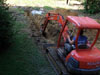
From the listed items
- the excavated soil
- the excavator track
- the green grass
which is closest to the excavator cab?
the excavator track

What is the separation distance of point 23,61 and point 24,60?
9 cm

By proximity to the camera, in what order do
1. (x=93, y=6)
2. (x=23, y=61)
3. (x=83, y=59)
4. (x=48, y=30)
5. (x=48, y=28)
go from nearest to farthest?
(x=83, y=59), (x=23, y=61), (x=48, y=30), (x=48, y=28), (x=93, y=6)

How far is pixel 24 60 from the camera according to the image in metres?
6.25

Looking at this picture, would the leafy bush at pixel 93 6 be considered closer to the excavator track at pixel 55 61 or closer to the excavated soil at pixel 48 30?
the excavated soil at pixel 48 30

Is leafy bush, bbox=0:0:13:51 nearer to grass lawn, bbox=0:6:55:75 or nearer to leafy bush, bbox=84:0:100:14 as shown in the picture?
grass lawn, bbox=0:6:55:75

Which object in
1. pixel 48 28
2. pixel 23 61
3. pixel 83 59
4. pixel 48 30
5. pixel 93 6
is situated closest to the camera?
pixel 83 59

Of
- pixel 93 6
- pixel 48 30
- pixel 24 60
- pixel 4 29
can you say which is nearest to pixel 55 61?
pixel 24 60

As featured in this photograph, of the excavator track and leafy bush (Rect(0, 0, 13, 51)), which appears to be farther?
leafy bush (Rect(0, 0, 13, 51))

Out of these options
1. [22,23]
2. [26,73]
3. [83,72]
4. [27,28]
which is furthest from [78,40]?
[22,23]

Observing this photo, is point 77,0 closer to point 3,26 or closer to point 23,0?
point 23,0

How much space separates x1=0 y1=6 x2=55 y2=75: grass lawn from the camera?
5598 millimetres

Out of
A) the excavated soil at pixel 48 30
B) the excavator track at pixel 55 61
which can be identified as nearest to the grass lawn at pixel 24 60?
the excavator track at pixel 55 61

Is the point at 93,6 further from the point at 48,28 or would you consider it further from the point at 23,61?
the point at 23,61

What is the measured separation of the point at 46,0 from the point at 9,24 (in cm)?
1367
